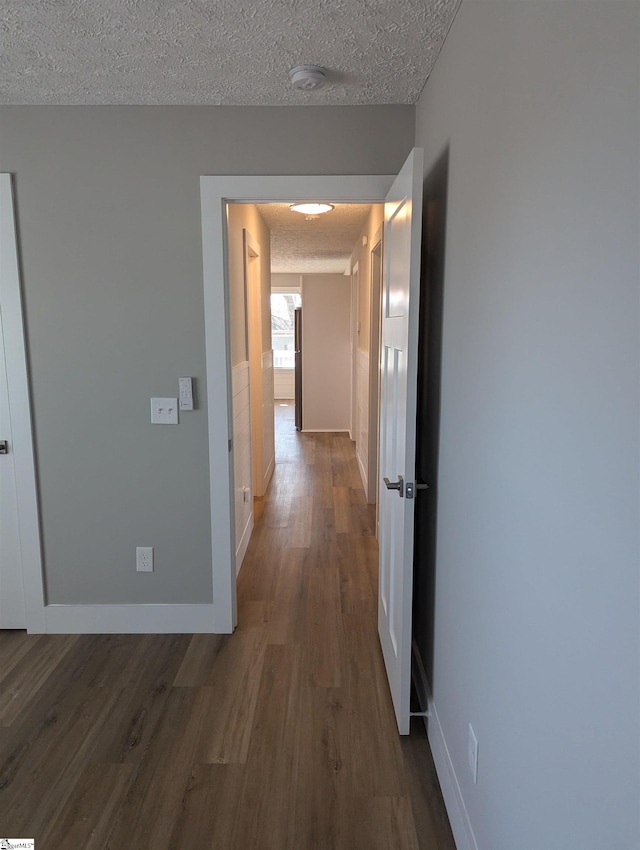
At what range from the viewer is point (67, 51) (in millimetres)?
1935

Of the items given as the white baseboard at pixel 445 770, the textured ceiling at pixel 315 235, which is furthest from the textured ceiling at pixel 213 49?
the white baseboard at pixel 445 770

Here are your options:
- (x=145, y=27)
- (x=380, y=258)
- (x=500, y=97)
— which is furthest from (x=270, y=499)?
(x=500, y=97)

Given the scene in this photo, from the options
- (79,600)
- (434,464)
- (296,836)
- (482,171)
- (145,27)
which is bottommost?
(296,836)

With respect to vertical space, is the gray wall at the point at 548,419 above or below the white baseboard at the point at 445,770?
above

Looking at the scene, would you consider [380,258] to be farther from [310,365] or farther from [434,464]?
[310,365]

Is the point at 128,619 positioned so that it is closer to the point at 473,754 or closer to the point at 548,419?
the point at 473,754

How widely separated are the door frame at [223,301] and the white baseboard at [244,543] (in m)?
0.66

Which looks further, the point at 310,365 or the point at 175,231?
the point at 310,365

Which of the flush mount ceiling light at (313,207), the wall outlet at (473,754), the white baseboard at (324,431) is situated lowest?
the white baseboard at (324,431)

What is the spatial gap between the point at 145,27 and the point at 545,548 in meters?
1.88

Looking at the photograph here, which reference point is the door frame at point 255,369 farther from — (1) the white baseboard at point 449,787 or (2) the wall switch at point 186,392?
(1) the white baseboard at point 449,787

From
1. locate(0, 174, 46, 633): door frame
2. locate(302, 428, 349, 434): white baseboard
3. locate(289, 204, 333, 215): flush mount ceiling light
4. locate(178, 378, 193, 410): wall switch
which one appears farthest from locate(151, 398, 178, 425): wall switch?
locate(302, 428, 349, 434): white baseboard

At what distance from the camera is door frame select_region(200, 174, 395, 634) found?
2500 millimetres

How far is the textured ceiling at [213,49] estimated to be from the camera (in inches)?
65.3
